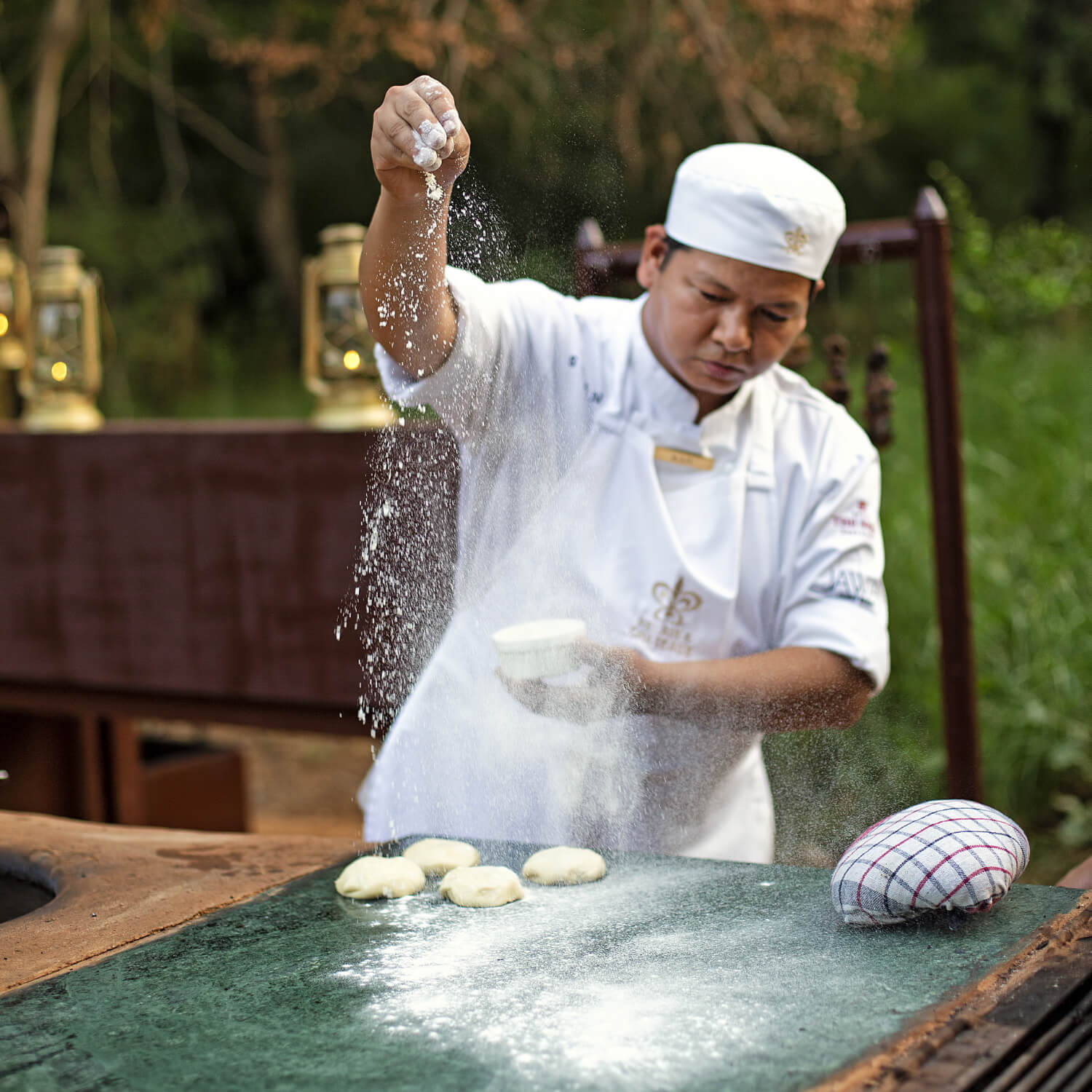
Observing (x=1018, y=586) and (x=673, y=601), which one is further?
(x=1018, y=586)

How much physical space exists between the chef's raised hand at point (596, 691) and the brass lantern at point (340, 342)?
1.39 metres

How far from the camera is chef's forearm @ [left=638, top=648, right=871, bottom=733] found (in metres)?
1.79

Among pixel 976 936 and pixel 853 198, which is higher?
pixel 853 198

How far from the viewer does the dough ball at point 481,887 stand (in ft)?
4.82

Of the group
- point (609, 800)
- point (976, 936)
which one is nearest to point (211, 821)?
point (609, 800)

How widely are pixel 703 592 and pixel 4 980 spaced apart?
1.02 metres

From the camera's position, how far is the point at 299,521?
3.00 meters

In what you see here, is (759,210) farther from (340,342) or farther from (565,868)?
(340,342)

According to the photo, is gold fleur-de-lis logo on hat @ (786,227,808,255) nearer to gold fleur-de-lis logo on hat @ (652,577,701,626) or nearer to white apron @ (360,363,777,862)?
white apron @ (360,363,777,862)

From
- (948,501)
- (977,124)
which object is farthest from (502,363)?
(977,124)

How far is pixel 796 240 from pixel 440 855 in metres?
0.91

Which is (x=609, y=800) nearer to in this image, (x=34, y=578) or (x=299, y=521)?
(x=299, y=521)

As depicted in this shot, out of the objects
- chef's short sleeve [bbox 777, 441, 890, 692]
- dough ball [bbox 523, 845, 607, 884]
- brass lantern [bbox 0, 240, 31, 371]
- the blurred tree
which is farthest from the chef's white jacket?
the blurred tree

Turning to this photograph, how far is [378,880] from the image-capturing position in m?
1.50
